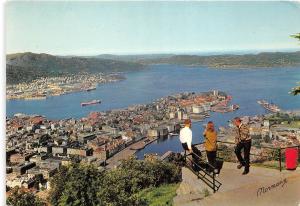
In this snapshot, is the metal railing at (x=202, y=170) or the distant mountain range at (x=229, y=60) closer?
the metal railing at (x=202, y=170)

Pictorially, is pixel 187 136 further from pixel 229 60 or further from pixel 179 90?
pixel 229 60

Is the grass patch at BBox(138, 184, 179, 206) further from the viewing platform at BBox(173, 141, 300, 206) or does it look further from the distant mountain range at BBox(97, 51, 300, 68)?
the distant mountain range at BBox(97, 51, 300, 68)

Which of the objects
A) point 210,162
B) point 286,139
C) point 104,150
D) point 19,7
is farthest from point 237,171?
point 19,7

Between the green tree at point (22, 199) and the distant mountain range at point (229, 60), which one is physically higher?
the distant mountain range at point (229, 60)

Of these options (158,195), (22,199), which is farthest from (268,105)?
(22,199)

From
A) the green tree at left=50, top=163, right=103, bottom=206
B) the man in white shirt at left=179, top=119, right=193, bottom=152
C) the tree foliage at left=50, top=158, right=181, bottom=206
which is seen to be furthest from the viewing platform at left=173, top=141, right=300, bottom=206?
the green tree at left=50, top=163, right=103, bottom=206

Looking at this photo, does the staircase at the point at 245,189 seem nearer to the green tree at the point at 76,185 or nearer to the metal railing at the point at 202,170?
the metal railing at the point at 202,170

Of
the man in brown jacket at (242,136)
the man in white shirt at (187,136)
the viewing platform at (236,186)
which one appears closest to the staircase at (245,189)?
the viewing platform at (236,186)
